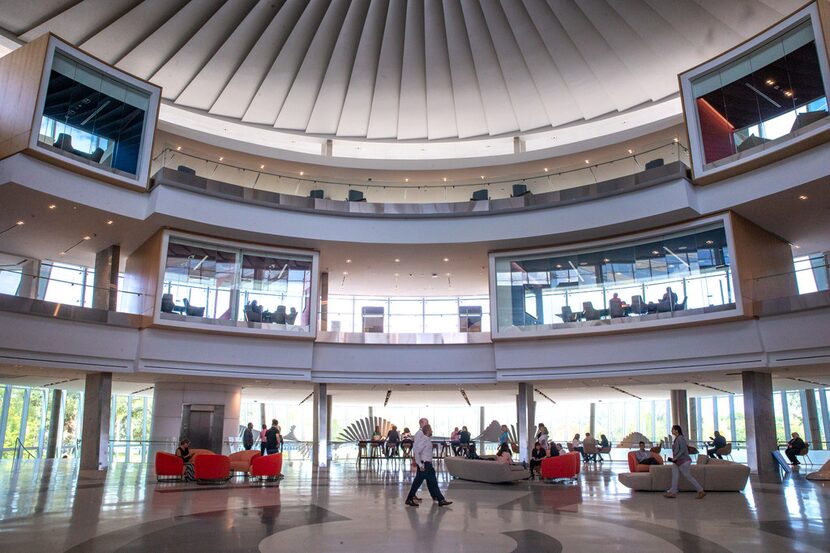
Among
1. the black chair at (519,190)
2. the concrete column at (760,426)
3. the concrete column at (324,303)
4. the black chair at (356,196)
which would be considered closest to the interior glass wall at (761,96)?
the black chair at (519,190)

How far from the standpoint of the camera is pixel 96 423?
18.0 m

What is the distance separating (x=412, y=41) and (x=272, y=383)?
13.1m

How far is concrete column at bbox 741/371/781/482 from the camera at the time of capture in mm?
16578

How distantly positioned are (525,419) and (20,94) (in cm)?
1819

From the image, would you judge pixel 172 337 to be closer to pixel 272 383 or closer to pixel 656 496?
pixel 272 383

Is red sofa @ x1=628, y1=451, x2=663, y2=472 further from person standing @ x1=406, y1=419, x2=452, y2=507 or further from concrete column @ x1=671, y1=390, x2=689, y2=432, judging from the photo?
concrete column @ x1=671, y1=390, x2=689, y2=432

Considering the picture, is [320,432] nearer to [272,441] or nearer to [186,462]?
[272,441]

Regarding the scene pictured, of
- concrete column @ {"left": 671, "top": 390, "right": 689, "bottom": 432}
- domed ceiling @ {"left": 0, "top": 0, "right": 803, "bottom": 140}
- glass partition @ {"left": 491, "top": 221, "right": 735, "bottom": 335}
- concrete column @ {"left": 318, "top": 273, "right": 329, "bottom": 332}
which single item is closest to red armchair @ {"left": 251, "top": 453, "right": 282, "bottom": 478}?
concrete column @ {"left": 318, "top": 273, "right": 329, "bottom": 332}

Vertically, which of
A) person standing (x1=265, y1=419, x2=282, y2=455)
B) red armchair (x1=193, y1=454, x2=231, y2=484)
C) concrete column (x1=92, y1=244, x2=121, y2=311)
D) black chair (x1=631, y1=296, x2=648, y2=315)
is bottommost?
red armchair (x1=193, y1=454, x2=231, y2=484)

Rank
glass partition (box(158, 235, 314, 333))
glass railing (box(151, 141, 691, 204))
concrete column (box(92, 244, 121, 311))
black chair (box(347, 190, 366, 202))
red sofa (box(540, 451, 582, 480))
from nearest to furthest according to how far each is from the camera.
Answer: red sofa (box(540, 451, 582, 480)) → concrete column (box(92, 244, 121, 311)) → glass partition (box(158, 235, 314, 333)) → glass railing (box(151, 141, 691, 204)) → black chair (box(347, 190, 366, 202))

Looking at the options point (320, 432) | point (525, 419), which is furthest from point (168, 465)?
point (525, 419)

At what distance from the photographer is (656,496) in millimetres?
11984

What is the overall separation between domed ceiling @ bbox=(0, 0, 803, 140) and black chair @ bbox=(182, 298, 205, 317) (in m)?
8.25

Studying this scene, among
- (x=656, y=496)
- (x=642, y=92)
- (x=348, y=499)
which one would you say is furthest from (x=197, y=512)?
(x=642, y=92)
